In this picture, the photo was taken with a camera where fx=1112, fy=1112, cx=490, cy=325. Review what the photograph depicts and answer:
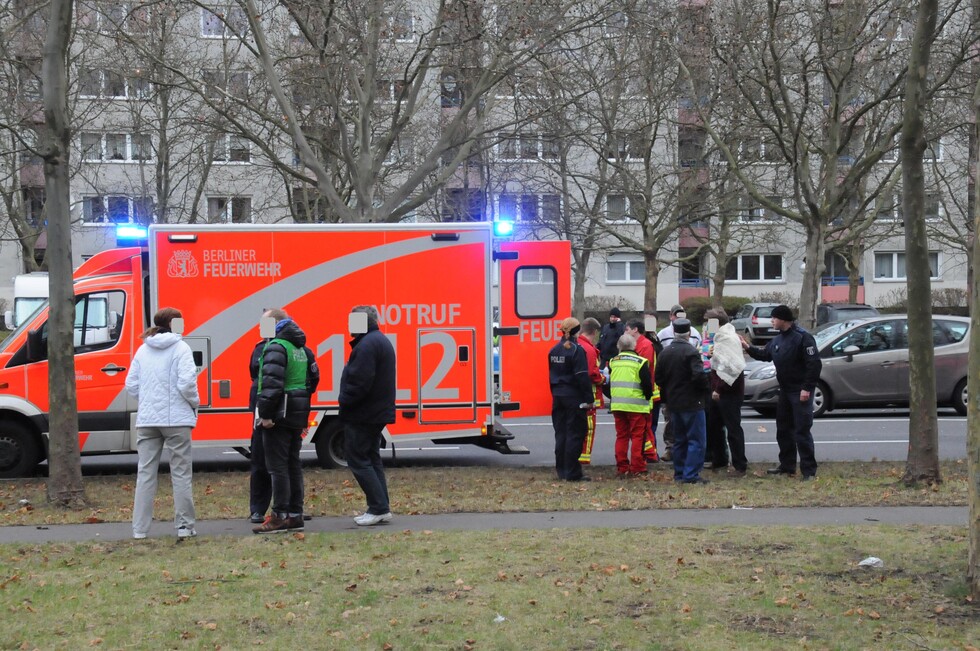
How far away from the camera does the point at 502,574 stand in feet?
23.8

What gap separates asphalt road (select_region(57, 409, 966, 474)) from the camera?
14125mm

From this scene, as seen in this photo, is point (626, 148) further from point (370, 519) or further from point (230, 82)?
point (370, 519)

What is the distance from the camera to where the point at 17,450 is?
1283 cm

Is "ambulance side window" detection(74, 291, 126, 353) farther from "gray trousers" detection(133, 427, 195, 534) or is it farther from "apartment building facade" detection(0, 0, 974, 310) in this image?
"gray trousers" detection(133, 427, 195, 534)

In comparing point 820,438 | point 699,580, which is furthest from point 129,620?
point 820,438

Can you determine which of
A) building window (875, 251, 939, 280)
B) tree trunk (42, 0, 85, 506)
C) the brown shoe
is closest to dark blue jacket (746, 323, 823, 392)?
the brown shoe

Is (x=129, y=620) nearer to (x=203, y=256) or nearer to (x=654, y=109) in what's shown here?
(x=203, y=256)

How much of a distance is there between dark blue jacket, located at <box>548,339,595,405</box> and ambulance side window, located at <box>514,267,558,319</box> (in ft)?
5.98

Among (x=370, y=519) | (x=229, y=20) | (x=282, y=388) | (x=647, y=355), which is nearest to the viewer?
(x=282, y=388)

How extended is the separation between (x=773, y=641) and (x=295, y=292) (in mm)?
8282

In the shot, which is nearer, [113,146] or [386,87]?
[386,87]

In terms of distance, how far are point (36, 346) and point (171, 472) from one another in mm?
5078

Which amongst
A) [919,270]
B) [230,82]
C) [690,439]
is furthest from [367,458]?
[230,82]

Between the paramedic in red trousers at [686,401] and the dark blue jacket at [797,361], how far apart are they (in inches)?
32.1
